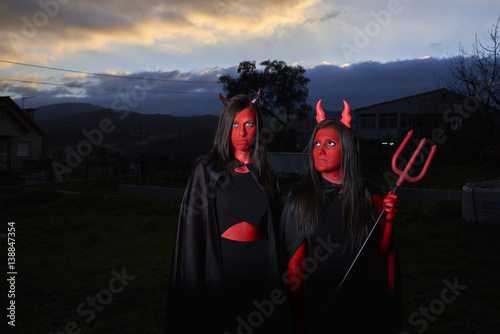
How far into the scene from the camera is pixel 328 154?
98.0 inches

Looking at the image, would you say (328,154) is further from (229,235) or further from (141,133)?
(141,133)

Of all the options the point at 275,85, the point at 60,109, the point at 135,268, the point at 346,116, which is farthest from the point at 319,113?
the point at 60,109

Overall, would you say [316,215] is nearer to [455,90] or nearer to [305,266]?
[305,266]

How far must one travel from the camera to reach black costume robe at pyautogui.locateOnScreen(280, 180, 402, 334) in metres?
2.36

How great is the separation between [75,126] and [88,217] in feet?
191

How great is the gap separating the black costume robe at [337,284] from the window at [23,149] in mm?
28073

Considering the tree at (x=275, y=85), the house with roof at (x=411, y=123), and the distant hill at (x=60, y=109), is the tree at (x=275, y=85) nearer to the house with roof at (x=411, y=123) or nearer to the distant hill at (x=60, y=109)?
the house with roof at (x=411, y=123)

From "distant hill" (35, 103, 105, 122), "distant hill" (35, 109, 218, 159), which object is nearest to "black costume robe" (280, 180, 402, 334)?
"distant hill" (35, 109, 218, 159)

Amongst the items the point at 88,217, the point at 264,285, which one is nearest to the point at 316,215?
the point at 264,285

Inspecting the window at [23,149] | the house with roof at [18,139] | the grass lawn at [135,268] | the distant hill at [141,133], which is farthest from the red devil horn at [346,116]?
the distant hill at [141,133]

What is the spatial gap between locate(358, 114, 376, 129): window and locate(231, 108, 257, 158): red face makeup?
30506mm

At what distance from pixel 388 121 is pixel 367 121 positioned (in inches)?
64.3

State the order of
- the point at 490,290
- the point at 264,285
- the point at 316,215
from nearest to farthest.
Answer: the point at 316,215 → the point at 264,285 → the point at 490,290

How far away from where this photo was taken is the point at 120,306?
4.86 m
